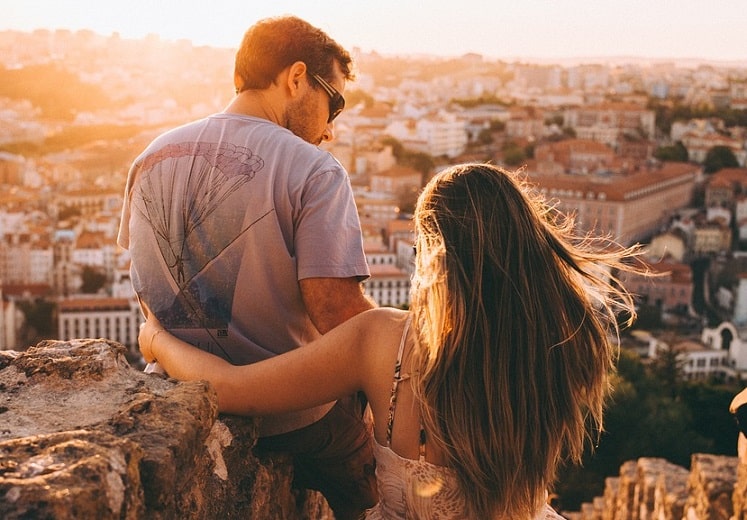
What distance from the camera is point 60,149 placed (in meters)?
45.0

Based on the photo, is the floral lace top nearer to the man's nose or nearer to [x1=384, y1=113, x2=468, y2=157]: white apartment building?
the man's nose

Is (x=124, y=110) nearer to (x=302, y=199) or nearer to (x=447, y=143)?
(x=447, y=143)

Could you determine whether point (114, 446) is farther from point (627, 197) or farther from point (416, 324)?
point (627, 197)

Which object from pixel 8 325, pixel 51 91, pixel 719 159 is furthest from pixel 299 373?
pixel 51 91

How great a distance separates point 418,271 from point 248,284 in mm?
233

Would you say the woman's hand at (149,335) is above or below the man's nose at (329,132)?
below

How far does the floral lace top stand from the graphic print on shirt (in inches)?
9.5

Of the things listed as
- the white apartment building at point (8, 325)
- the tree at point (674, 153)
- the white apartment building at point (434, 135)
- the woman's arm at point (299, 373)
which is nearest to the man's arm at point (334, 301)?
the woman's arm at point (299, 373)

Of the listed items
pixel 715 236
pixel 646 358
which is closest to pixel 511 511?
pixel 646 358

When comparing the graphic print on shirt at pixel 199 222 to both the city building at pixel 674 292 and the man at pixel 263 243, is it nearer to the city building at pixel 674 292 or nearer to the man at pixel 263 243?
the man at pixel 263 243

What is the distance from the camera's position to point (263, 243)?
1.11m

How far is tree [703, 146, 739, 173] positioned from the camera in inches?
1581

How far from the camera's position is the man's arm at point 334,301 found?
3.65ft

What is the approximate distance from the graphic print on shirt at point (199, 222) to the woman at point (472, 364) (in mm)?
108
